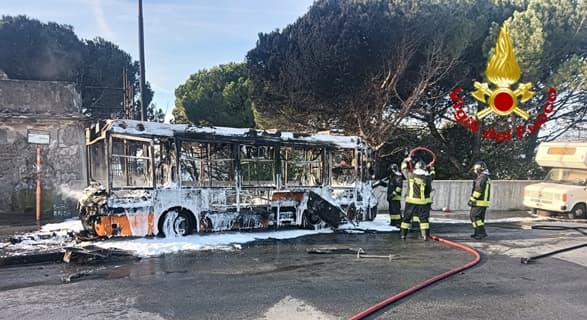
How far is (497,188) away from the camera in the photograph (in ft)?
53.0

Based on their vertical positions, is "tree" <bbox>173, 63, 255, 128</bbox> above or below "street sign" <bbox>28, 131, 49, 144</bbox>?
above

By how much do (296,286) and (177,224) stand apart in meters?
3.93

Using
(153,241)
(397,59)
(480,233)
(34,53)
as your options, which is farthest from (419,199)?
(34,53)

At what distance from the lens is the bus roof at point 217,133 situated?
816 cm

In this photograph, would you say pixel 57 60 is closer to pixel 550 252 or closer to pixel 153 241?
pixel 153 241

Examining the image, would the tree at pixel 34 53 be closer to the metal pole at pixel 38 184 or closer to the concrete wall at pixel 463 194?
the metal pole at pixel 38 184

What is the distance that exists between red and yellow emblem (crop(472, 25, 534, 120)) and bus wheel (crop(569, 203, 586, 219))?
4.74 m

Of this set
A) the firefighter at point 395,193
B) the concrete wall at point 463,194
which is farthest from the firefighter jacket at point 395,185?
the concrete wall at point 463,194

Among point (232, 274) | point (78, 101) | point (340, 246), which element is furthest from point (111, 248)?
point (78, 101)

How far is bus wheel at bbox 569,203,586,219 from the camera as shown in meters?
13.1

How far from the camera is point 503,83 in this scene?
15789mm

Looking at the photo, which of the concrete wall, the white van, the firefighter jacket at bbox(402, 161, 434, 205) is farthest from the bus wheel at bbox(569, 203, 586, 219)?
the firefighter jacket at bbox(402, 161, 434, 205)

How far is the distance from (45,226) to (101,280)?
5.05 metres

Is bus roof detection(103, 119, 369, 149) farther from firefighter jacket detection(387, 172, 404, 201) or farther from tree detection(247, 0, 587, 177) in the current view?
Result: tree detection(247, 0, 587, 177)
